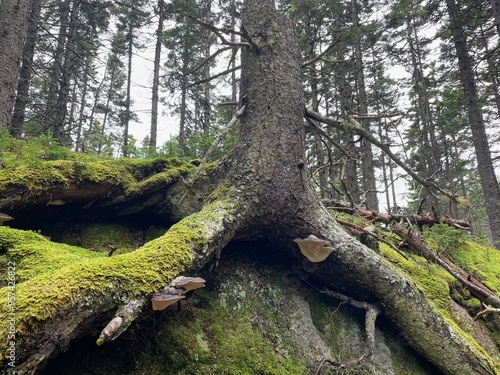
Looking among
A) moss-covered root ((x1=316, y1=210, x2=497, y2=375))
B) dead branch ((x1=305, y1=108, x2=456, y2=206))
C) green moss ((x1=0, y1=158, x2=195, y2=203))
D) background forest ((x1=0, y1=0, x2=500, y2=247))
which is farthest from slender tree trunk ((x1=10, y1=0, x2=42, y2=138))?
moss-covered root ((x1=316, y1=210, x2=497, y2=375))

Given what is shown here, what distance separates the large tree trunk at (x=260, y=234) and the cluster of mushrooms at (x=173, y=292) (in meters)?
0.09

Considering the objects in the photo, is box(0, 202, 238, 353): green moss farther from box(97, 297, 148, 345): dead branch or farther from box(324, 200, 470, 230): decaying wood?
box(324, 200, 470, 230): decaying wood

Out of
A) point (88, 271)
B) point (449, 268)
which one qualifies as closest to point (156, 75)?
point (449, 268)

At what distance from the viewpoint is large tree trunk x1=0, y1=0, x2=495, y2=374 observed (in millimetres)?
1745

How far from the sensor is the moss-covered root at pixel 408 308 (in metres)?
3.02

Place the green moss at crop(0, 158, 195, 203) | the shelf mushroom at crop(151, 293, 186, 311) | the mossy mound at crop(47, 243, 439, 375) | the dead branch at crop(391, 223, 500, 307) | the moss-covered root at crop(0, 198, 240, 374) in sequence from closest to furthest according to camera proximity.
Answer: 1. the moss-covered root at crop(0, 198, 240, 374)
2. the shelf mushroom at crop(151, 293, 186, 311)
3. the mossy mound at crop(47, 243, 439, 375)
4. the green moss at crop(0, 158, 195, 203)
5. the dead branch at crop(391, 223, 500, 307)

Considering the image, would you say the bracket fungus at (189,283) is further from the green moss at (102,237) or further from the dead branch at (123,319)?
the green moss at (102,237)

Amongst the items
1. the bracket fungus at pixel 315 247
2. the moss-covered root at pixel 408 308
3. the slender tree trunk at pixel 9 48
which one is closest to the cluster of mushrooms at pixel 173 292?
the bracket fungus at pixel 315 247

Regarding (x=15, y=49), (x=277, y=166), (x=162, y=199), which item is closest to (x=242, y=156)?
(x=277, y=166)

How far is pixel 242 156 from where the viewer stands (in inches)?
136

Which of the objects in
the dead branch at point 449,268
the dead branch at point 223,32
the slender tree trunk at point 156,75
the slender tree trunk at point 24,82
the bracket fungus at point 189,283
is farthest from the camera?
the slender tree trunk at point 156,75

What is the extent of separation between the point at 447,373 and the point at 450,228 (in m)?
2.85

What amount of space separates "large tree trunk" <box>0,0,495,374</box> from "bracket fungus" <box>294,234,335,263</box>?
256mm

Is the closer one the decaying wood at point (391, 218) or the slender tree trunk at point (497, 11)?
Result: the decaying wood at point (391, 218)
